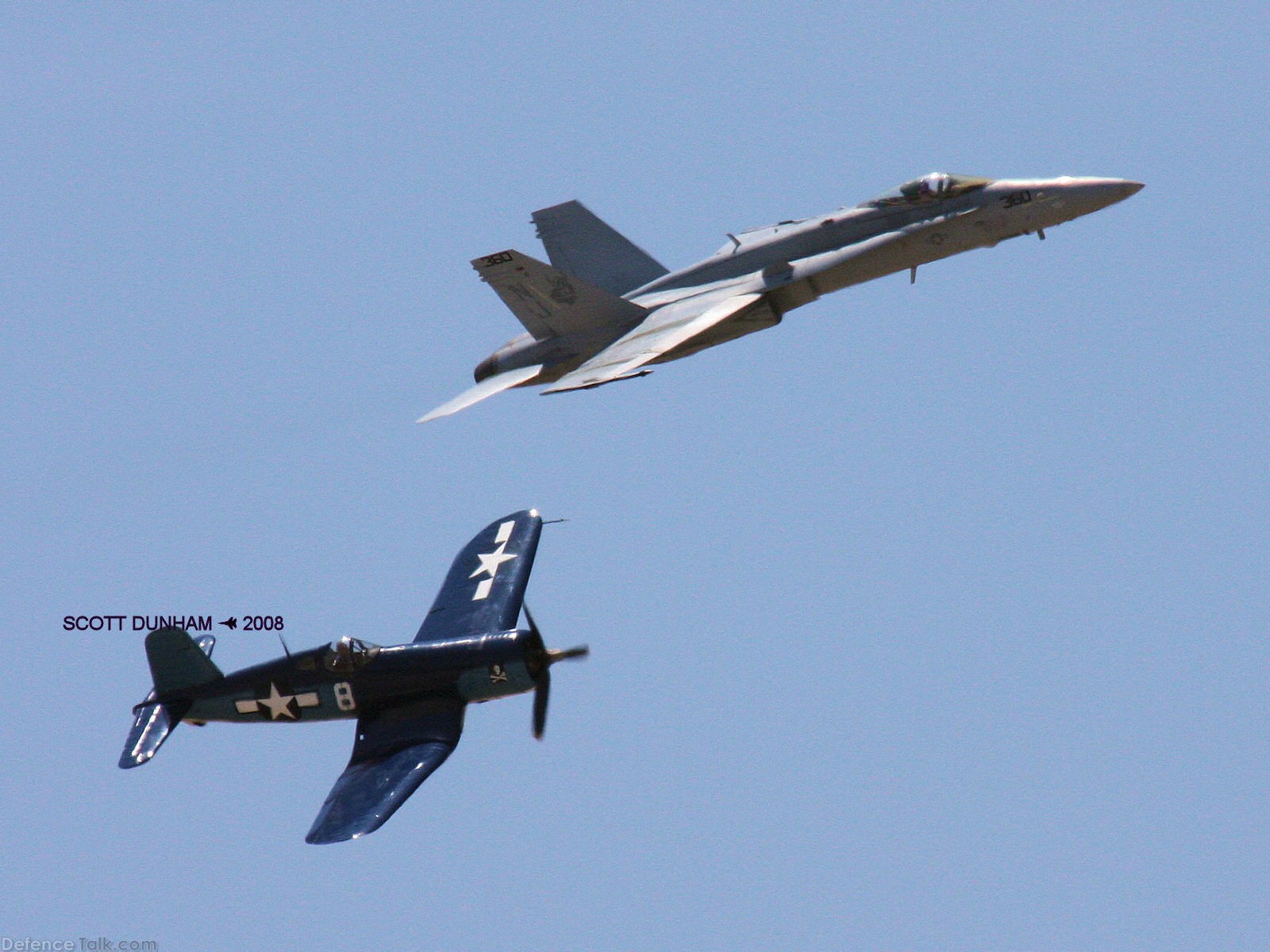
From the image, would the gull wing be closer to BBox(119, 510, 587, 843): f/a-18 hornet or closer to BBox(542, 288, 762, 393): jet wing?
BBox(542, 288, 762, 393): jet wing

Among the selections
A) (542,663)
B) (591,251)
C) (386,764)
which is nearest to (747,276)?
(591,251)

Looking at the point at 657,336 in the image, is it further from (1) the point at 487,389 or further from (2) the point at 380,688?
(2) the point at 380,688

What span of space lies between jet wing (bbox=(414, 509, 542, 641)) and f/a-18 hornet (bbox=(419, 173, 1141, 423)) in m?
2.97

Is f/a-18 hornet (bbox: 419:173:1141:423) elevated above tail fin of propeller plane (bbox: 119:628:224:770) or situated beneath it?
elevated above

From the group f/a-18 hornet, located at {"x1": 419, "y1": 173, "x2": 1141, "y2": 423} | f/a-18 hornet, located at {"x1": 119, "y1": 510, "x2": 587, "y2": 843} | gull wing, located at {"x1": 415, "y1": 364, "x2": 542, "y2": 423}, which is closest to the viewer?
f/a-18 hornet, located at {"x1": 119, "y1": 510, "x2": 587, "y2": 843}

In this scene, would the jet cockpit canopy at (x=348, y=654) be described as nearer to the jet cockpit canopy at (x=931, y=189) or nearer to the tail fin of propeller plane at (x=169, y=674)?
the tail fin of propeller plane at (x=169, y=674)

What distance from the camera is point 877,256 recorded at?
43844 millimetres

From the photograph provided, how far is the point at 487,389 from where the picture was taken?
1781 inches

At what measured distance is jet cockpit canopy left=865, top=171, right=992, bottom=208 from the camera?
143 ft

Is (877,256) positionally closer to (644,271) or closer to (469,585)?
(644,271)

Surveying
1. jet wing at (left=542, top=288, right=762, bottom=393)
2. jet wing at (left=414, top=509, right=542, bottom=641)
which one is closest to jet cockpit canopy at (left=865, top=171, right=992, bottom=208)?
jet wing at (left=542, top=288, right=762, bottom=393)

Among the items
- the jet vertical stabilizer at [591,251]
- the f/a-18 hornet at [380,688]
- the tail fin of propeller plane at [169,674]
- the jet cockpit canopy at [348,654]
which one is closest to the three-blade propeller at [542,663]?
the f/a-18 hornet at [380,688]

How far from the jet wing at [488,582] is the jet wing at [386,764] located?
2.40 m

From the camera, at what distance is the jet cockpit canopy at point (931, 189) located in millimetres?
43594
